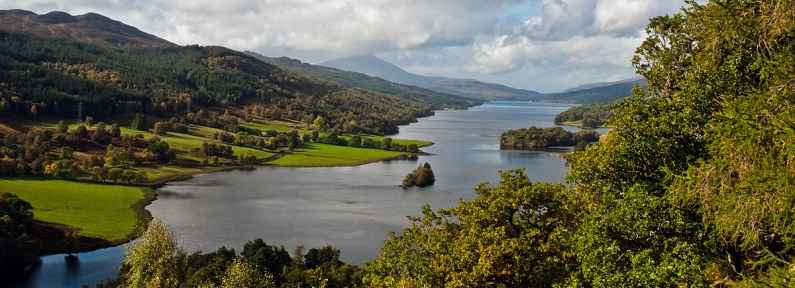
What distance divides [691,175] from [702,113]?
7.74ft

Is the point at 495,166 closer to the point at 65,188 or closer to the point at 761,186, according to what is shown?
the point at 65,188

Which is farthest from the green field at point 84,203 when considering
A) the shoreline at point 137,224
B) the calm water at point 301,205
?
the calm water at point 301,205

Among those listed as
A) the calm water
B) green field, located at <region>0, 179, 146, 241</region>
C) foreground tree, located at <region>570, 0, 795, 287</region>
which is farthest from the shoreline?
foreground tree, located at <region>570, 0, 795, 287</region>

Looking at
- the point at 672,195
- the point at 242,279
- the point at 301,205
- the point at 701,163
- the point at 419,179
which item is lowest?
the point at 301,205

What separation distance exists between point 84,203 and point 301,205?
2966cm

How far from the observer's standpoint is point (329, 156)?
147750 mm

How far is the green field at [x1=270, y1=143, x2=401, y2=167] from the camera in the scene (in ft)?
447

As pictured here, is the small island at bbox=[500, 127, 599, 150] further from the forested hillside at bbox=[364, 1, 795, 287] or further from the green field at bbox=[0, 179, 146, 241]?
the forested hillside at bbox=[364, 1, 795, 287]

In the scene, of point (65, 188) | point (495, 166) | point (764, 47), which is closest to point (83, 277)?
point (65, 188)

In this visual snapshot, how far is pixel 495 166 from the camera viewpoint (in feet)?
430

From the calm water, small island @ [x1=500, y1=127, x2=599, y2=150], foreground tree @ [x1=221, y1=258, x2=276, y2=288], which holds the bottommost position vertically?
the calm water

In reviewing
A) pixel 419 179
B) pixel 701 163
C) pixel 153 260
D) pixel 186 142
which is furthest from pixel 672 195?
pixel 186 142

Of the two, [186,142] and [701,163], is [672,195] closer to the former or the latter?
[701,163]

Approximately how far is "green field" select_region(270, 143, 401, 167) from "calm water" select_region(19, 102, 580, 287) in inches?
207
